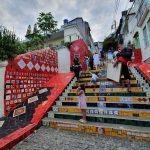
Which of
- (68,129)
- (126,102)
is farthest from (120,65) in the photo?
(68,129)

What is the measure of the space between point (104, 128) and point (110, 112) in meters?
0.79

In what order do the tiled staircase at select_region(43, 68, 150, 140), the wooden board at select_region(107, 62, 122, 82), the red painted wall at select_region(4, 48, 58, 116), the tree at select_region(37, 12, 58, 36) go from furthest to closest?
the tree at select_region(37, 12, 58, 36) < the wooden board at select_region(107, 62, 122, 82) < the red painted wall at select_region(4, 48, 58, 116) < the tiled staircase at select_region(43, 68, 150, 140)

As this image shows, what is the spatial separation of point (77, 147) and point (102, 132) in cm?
94

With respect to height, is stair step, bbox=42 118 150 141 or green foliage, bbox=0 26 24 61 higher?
green foliage, bbox=0 26 24 61

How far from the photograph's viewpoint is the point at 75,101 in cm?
569

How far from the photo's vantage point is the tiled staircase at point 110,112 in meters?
3.85

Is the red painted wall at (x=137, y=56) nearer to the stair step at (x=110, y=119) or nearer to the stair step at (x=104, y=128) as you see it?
the stair step at (x=110, y=119)

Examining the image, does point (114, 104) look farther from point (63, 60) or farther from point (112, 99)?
point (63, 60)

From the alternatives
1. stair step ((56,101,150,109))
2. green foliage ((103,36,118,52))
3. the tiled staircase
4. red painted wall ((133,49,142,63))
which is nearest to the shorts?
the tiled staircase

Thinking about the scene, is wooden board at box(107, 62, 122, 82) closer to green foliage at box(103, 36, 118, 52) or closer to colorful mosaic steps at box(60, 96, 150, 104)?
colorful mosaic steps at box(60, 96, 150, 104)

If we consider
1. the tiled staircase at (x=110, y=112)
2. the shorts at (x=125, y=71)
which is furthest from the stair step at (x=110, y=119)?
the shorts at (x=125, y=71)

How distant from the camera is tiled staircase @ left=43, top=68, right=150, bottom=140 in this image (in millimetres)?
3852

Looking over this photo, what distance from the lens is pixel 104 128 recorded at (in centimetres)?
394

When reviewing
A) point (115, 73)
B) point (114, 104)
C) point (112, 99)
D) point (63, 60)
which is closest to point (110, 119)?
point (114, 104)
